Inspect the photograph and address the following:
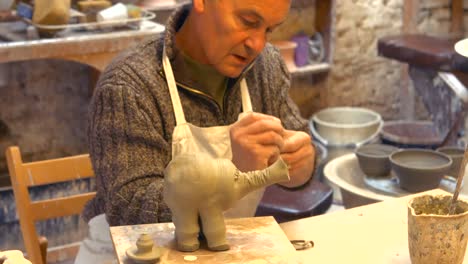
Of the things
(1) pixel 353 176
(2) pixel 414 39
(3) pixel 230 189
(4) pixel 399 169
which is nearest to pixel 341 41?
(2) pixel 414 39

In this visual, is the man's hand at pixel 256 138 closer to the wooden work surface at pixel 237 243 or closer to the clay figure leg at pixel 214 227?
the wooden work surface at pixel 237 243

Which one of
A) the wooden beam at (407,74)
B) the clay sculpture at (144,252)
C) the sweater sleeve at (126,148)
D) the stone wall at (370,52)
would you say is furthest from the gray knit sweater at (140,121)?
the wooden beam at (407,74)

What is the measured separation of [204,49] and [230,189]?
61cm

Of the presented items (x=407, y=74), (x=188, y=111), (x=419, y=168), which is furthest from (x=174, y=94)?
(x=407, y=74)

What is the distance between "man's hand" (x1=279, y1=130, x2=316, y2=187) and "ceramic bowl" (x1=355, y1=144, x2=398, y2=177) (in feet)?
2.99

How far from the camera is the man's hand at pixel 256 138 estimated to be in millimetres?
1611

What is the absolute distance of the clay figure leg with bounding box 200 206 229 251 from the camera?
1.30 meters

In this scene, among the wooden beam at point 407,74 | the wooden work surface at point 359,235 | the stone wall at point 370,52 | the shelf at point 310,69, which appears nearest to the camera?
the wooden work surface at point 359,235

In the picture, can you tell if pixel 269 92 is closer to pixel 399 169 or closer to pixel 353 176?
pixel 399 169

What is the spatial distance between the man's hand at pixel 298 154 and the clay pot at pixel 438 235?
1.13 feet

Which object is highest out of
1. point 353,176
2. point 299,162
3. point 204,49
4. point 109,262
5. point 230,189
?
point 204,49

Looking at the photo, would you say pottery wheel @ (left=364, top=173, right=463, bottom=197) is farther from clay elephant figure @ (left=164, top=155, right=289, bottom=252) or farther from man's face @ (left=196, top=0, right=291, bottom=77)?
clay elephant figure @ (left=164, top=155, right=289, bottom=252)

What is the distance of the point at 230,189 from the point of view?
1290 millimetres

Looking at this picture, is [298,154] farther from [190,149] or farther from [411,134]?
[411,134]
